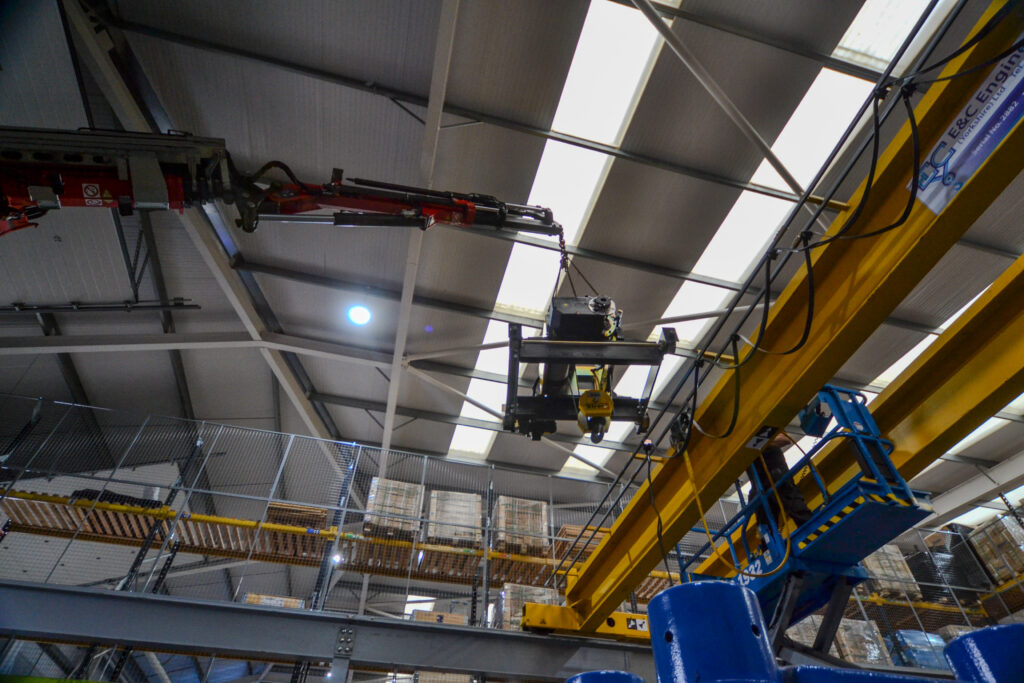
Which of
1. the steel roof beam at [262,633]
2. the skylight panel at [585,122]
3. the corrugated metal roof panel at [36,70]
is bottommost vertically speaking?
the steel roof beam at [262,633]

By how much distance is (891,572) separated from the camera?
12898mm

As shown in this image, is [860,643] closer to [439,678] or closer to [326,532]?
[439,678]

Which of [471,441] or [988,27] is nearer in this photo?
[988,27]

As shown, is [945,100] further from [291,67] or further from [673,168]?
[291,67]

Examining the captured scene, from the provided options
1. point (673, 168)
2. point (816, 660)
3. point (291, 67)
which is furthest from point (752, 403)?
point (291, 67)

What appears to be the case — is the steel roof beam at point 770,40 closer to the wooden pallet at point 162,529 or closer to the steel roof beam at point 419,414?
the steel roof beam at point 419,414

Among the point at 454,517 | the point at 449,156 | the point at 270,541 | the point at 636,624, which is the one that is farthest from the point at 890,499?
the point at 270,541

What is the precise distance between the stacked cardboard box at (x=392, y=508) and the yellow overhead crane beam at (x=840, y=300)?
5.47m

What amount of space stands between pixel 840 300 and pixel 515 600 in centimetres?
857

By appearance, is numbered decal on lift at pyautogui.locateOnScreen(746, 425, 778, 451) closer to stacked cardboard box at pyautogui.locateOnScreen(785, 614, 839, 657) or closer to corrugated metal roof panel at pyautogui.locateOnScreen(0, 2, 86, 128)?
stacked cardboard box at pyautogui.locateOnScreen(785, 614, 839, 657)

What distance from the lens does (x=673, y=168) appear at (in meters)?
9.39

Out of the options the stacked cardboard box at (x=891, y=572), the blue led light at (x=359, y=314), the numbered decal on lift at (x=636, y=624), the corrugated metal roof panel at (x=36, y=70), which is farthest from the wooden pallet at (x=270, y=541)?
the corrugated metal roof panel at (x=36, y=70)

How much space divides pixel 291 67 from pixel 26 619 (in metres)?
8.25

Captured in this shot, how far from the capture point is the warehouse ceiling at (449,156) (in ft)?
26.6
